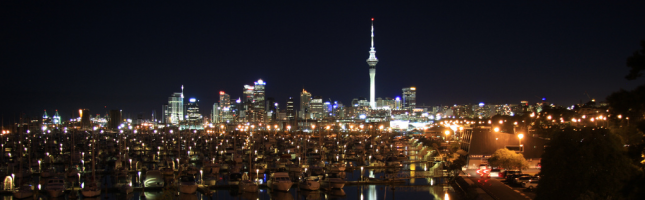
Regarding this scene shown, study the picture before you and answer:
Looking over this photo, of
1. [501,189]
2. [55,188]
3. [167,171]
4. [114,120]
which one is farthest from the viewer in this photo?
[114,120]

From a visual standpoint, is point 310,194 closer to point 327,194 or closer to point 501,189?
point 327,194

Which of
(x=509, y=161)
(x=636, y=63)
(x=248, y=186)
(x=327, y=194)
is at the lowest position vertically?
(x=327, y=194)

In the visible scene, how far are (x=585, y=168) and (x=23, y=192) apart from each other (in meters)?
24.1

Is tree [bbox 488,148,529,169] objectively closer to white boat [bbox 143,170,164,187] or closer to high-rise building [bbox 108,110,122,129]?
white boat [bbox 143,170,164,187]

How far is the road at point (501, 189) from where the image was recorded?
63.1 feet

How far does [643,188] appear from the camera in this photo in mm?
7539

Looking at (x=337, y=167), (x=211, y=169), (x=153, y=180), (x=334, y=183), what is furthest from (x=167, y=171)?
(x=334, y=183)

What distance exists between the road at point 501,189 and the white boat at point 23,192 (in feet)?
71.9

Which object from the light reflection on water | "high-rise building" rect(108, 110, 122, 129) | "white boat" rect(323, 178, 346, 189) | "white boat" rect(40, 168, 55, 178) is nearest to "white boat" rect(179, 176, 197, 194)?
the light reflection on water

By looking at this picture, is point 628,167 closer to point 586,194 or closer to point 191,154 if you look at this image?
point 586,194

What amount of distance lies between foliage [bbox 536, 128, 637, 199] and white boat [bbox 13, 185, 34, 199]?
74.8 ft

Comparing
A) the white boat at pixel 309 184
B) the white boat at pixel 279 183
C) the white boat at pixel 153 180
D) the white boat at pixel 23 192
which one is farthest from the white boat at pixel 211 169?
the white boat at pixel 23 192

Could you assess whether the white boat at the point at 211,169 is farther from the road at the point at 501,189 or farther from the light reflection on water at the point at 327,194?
the road at the point at 501,189

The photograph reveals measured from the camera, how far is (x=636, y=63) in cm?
833
